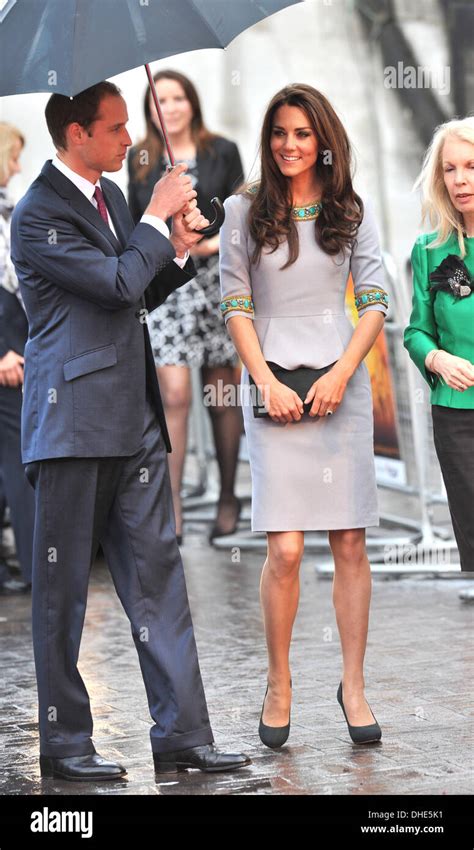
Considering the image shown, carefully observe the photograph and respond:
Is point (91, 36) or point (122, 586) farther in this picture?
point (122, 586)

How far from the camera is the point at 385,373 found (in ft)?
28.8

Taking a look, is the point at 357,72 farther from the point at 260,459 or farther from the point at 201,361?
the point at 260,459

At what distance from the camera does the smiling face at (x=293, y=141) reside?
512cm

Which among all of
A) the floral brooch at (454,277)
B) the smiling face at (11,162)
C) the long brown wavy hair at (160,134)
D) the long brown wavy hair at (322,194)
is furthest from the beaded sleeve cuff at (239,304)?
the long brown wavy hair at (160,134)

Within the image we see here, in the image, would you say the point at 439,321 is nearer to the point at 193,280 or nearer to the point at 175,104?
the point at 193,280

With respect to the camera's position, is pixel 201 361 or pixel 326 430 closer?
pixel 326 430

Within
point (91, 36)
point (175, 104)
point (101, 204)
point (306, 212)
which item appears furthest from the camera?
point (175, 104)

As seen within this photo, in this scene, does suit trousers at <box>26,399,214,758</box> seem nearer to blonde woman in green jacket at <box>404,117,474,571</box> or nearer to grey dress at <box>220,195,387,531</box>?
grey dress at <box>220,195,387,531</box>

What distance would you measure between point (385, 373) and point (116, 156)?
13.6ft

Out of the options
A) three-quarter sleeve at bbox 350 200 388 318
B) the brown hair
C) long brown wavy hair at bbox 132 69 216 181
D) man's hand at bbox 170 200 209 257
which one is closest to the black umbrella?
the brown hair

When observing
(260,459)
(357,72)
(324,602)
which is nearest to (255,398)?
(260,459)

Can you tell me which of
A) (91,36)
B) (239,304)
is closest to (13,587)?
(239,304)

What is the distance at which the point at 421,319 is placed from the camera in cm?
536

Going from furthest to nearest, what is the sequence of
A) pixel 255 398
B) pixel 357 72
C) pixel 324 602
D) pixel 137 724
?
pixel 357 72, pixel 324 602, pixel 137 724, pixel 255 398
